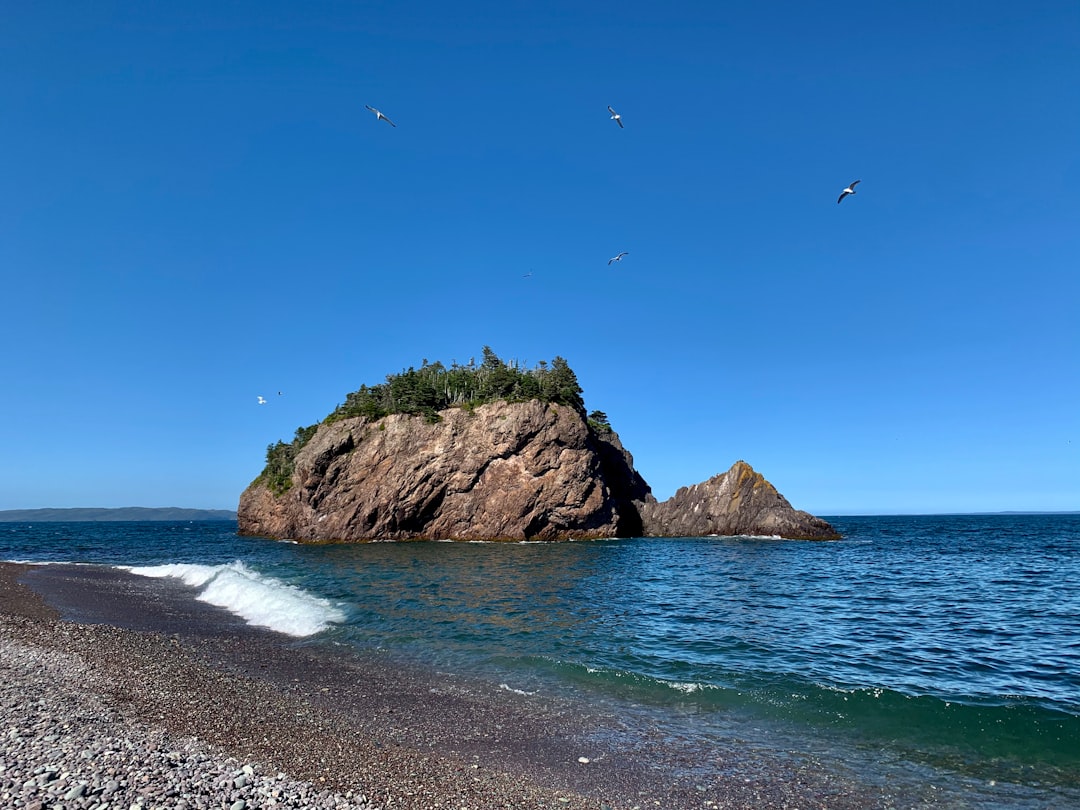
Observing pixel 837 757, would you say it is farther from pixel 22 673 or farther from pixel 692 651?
pixel 22 673

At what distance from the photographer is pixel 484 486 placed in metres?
78.1

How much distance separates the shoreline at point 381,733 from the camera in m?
8.67

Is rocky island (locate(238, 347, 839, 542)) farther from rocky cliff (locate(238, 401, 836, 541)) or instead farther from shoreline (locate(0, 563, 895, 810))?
shoreline (locate(0, 563, 895, 810))

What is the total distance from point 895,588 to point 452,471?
56.8 metres

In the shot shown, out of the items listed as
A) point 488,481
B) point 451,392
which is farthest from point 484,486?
point 451,392

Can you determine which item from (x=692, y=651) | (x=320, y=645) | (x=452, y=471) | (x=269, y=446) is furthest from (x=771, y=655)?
(x=269, y=446)

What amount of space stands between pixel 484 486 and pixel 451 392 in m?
19.2

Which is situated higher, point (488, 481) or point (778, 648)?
point (488, 481)

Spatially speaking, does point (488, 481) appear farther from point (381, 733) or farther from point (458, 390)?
point (381, 733)

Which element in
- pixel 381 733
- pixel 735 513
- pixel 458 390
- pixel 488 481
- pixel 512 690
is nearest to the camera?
pixel 381 733

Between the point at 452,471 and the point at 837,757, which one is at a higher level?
the point at 452,471

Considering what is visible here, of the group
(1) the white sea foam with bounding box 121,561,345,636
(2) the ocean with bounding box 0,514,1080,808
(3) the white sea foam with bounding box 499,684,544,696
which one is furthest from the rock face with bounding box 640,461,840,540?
(3) the white sea foam with bounding box 499,684,544,696

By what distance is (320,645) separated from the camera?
18.7 metres

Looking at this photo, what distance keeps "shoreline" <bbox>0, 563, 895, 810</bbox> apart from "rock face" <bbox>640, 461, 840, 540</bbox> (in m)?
71.7
